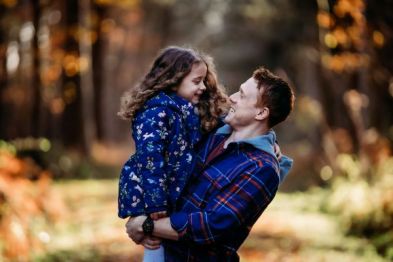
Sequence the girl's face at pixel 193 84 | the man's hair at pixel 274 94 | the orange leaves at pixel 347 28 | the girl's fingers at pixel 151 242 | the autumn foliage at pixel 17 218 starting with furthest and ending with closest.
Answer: the orange leaves at pixel 347 28
the autumn foliage at pixel 17 218
the girl's face at pixel 193 84
the man's hair at pixel 274 94
the girl's fingers at pixel 151 242

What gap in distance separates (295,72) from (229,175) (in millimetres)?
25021

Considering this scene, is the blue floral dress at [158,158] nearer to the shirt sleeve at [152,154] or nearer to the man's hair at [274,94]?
the shirt sleeve at [152,154]

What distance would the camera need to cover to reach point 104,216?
10.5 m

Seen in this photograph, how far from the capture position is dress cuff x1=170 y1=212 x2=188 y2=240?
3.03 m

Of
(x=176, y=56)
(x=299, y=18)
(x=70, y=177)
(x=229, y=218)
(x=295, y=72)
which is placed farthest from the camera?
(x=295, y=72)

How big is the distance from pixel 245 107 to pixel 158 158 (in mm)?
583

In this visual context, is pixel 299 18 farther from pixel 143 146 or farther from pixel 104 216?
pixel 143 146

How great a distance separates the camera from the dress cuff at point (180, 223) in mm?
3033

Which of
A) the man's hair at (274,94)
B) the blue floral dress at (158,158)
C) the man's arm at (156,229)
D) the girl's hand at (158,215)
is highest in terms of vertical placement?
the man's hair at (274,94)

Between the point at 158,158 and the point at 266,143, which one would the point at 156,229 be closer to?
the point at 158,158

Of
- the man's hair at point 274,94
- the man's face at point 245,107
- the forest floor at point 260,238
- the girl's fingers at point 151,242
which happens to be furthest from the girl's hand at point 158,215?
the forest floor at point 260,238

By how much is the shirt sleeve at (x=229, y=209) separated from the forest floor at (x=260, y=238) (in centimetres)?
446

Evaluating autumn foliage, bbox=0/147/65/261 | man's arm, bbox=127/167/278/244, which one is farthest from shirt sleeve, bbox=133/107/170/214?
autumn foliage, bbox=0/147/65/261

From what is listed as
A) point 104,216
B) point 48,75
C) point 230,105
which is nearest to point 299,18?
point 48,75
